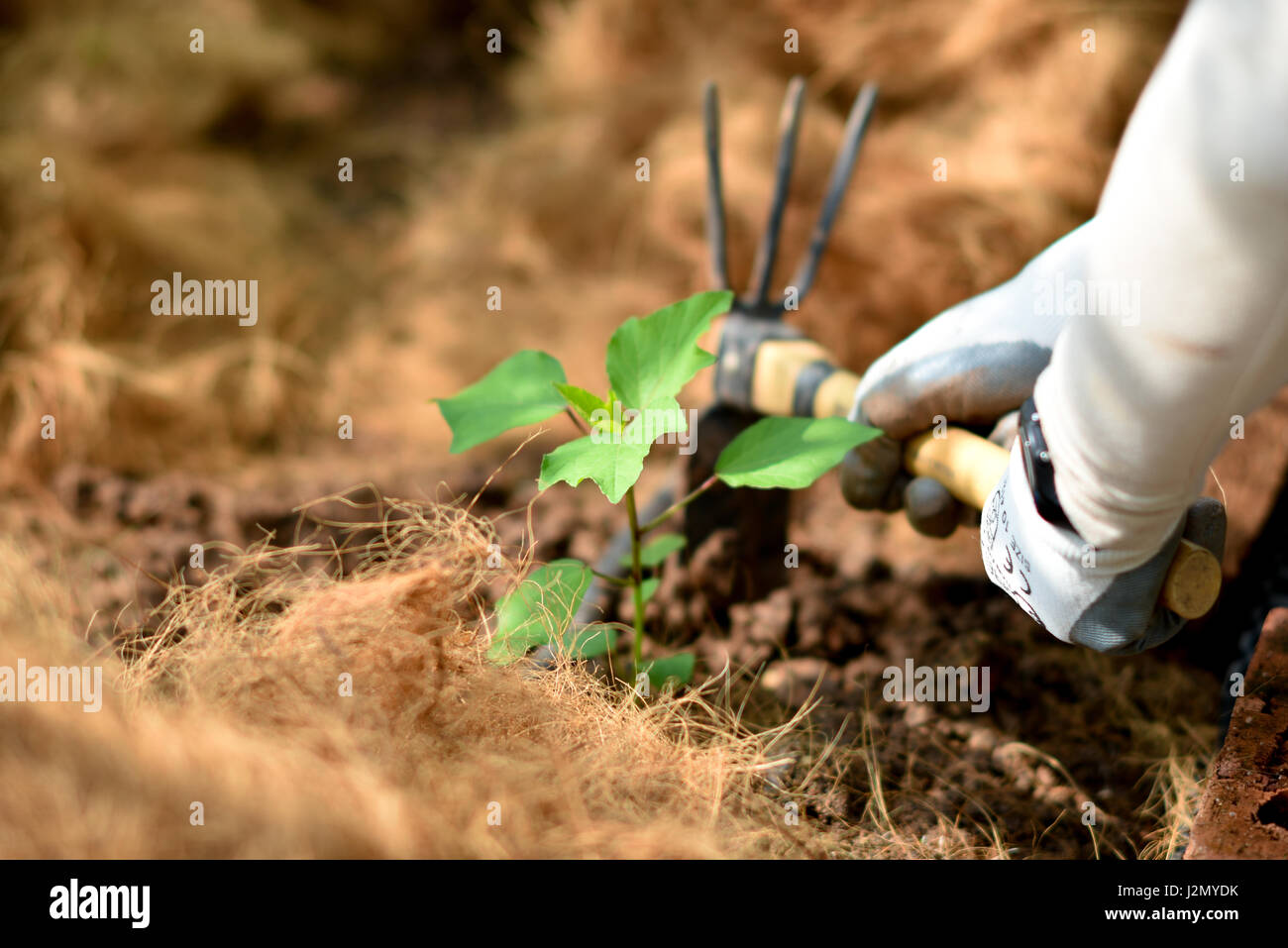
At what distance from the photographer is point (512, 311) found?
149cm

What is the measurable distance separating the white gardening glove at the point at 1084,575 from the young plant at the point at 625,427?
4.8 inches

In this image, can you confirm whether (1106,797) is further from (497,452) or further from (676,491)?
(497,452)

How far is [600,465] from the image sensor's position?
0.58m

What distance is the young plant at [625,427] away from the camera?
637mm

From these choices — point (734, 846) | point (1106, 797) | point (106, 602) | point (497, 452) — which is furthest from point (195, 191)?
point (1106, 797)

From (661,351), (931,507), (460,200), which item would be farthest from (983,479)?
(460,200)

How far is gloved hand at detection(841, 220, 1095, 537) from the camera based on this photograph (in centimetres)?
66

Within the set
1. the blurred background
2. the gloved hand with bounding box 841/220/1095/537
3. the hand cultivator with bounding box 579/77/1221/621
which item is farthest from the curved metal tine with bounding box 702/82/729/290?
the blurred background

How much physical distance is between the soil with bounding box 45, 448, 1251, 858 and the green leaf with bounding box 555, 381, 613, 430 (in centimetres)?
12

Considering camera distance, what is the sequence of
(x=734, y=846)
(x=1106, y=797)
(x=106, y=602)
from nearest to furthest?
(x=734, y=846), (x=1106, y=797), (x=106, y=602)

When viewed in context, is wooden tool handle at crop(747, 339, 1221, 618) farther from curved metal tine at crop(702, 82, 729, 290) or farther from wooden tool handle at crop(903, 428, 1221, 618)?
curved metal tine at crop(702, 82, 729, 290)

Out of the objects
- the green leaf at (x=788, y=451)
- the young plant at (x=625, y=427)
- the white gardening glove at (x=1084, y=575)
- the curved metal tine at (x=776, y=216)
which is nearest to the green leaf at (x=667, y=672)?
the young plant at (x=625, y=427)
